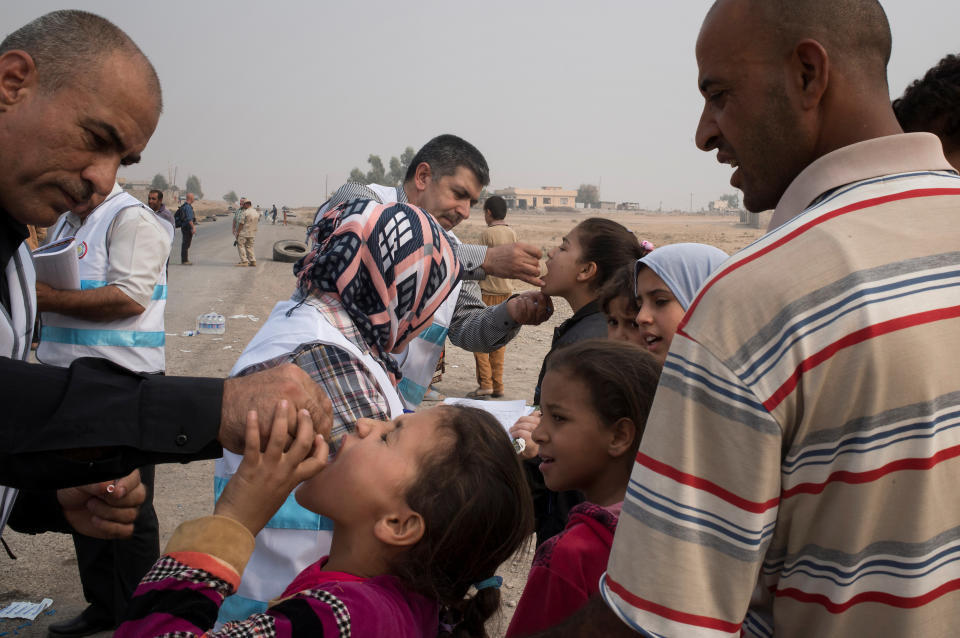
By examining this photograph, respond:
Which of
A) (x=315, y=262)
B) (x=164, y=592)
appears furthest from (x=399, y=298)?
(x=164, y=592)

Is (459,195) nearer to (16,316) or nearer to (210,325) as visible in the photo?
(16,316)

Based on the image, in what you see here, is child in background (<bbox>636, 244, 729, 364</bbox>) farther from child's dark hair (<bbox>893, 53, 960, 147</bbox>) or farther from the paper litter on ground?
the paper litter on ground

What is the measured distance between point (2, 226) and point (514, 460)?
172cm

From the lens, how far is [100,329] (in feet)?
12.4

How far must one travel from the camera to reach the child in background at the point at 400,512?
1604mm

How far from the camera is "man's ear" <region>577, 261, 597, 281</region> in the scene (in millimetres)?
4168

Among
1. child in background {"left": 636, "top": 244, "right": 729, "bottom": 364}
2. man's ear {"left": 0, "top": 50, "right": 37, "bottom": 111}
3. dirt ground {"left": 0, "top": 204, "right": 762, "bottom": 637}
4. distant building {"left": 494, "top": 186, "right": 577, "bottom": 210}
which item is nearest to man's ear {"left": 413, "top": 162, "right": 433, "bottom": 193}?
child in background {"left": 636, "top": 244, "right": 729, "bottom": 364}

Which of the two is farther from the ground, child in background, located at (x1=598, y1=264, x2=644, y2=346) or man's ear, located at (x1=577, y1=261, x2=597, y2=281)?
man's ear, located at (x1=577, y1=261, x2=597, y2=281)

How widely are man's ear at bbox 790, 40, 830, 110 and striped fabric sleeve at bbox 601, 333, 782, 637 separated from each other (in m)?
0.61

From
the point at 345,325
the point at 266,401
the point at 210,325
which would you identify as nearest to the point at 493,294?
the point at 210,325

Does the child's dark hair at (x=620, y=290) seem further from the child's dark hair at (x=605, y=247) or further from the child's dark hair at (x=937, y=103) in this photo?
the child's dark hair at (x=937, y=103)

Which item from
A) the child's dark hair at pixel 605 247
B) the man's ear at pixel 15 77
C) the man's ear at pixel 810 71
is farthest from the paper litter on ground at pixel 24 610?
the man's ear at pixel 810 71

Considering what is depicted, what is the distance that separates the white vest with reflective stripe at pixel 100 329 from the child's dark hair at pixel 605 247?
2499 millimetres

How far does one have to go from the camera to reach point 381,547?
1.93 metres
